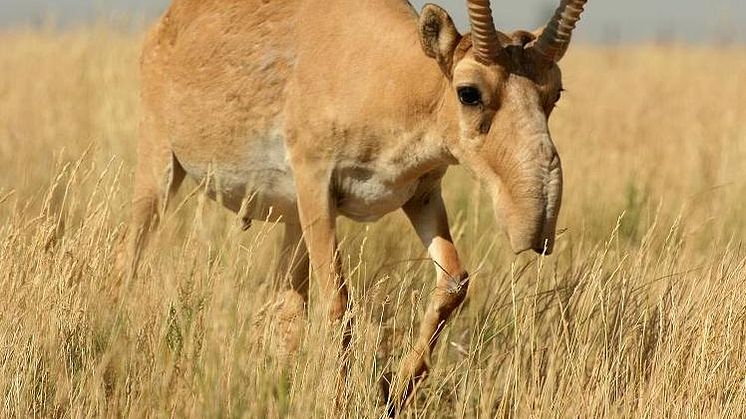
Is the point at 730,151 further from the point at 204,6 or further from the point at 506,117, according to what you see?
the point at 506,117

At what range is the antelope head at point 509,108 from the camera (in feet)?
16.2

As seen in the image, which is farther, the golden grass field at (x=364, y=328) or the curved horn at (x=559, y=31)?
the curved horn at (x=559, y=31)

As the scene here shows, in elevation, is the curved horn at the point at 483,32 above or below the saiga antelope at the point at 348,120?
above

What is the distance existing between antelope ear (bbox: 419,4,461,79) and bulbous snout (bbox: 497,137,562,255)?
65 cm

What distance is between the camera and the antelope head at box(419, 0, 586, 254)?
194 inches

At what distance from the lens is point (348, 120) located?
5.71 m

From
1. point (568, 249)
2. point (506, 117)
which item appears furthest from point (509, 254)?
point (506, 117)

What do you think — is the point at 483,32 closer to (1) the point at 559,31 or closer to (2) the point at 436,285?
(1) the point at 559,31

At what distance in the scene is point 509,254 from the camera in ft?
23.8

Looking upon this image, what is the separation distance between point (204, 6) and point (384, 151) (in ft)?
6.15

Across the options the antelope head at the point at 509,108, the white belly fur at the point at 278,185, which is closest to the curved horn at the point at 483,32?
the antelope head at the point at 509,108

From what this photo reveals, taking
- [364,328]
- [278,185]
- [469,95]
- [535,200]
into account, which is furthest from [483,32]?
[278,185]

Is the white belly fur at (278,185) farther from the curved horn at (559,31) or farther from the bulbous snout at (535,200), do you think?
the curved horn at (559,31)

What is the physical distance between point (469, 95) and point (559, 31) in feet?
1.46
